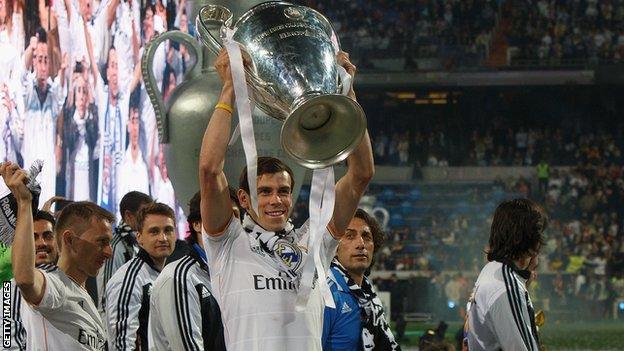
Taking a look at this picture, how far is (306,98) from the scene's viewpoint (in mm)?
2791

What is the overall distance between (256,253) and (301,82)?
53 centimetres

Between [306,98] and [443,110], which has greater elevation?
[443,110]

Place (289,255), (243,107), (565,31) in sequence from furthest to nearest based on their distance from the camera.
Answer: (565,31), (289,255), (243,107)

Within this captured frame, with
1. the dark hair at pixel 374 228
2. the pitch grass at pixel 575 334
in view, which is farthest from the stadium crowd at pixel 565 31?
the dark hair at pixel 374 228

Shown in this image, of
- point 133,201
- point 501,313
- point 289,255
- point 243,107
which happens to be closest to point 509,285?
point 501,313

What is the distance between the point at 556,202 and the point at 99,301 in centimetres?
1727

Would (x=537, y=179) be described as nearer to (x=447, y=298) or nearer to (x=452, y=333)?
(x=447, y=298)

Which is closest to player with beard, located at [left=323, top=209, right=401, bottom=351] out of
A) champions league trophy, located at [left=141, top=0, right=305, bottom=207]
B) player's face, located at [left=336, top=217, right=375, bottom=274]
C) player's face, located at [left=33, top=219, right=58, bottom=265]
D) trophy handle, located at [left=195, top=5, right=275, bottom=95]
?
player's face, located at [left=336, top=217, right=375, bottom=274]

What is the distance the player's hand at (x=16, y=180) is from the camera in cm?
325

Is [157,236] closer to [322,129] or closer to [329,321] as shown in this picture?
[329,321]

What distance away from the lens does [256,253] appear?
3170 mm

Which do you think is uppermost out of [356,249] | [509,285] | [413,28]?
[413,28]

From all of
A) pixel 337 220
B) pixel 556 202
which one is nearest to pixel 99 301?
pixel 337 220

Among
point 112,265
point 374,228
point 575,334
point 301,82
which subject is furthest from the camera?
point 575,334
